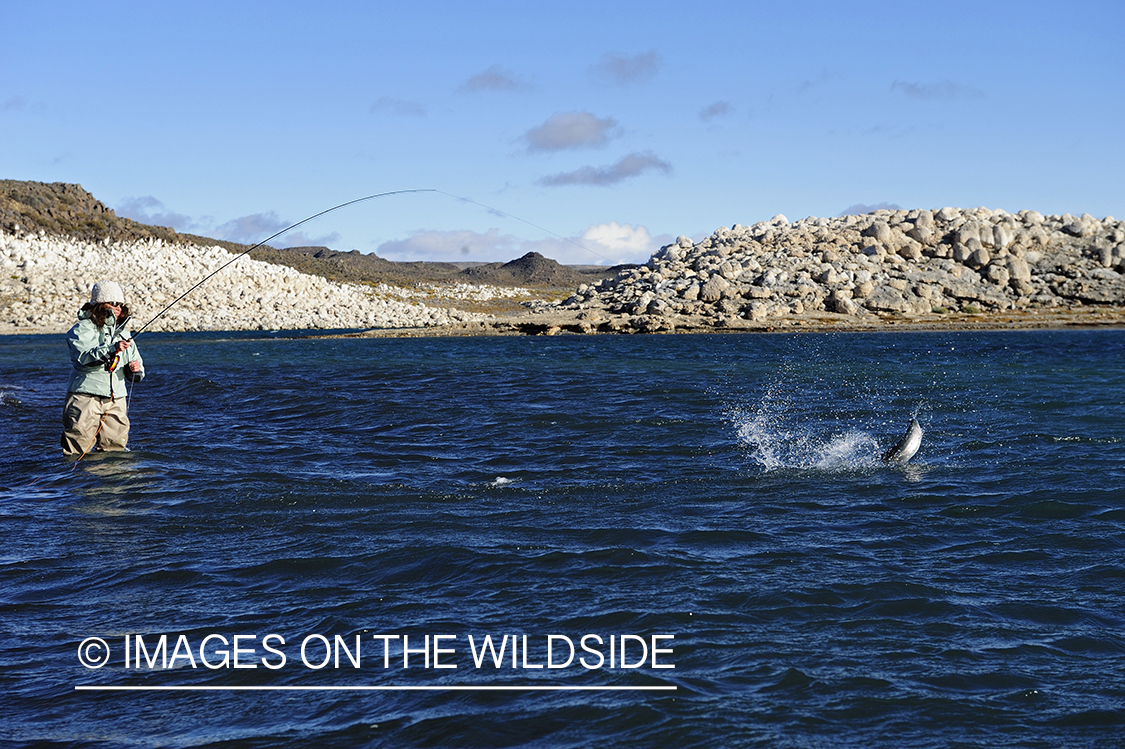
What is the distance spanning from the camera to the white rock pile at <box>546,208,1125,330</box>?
5115 centimetres

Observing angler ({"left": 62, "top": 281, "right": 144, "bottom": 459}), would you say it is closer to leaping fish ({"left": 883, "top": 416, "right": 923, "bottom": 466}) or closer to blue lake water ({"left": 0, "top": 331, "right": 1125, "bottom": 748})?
blue lake water ({"left": 0, "top": 331, "right": 1125, "bottom": 748})

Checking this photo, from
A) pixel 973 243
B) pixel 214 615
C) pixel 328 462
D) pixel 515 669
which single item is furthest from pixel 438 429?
pixel 973 243

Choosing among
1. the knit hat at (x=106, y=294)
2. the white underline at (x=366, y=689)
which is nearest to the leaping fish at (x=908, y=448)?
the white underline at (x=366, y=689)

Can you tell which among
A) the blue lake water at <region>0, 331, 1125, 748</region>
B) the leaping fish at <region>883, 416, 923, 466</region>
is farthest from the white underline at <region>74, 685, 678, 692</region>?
the leaping fish at <region>883, 416, 923, 466</region>

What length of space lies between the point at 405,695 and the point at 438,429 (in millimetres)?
9693

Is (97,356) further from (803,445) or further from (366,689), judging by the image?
(803,445)

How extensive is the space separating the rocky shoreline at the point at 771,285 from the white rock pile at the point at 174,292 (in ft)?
0.52

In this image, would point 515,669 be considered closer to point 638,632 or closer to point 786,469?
point 638,632

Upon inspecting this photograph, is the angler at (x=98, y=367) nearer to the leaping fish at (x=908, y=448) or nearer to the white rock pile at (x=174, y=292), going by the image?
the leaping fish at (x=908, y=448)

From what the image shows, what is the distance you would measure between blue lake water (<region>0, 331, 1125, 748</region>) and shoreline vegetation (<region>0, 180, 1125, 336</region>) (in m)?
35.6

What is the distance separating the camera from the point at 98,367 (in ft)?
33.3

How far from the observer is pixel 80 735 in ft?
12.8

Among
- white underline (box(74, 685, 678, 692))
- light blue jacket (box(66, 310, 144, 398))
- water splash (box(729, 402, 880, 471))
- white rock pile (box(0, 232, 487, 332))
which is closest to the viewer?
white underline (box(74, 685, 678, 692))

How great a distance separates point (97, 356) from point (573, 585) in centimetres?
672
